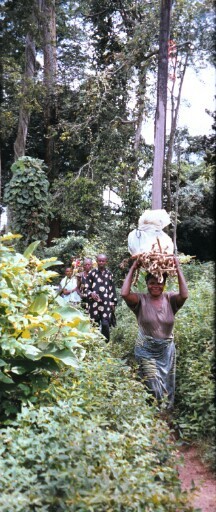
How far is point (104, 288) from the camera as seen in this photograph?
782 cm

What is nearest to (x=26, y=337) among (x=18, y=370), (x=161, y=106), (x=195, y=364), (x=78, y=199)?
(x=18, y=370)

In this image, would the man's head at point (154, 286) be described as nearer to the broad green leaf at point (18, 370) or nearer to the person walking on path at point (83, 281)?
the broad green leaf at point (18, 370)

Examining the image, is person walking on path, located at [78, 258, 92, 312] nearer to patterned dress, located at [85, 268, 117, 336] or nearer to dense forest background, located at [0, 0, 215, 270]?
patterned dress, located at [85, 268, 117, 336]

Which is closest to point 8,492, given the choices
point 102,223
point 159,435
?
point 159,435

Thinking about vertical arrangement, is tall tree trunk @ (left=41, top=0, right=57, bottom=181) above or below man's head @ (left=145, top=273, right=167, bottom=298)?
above

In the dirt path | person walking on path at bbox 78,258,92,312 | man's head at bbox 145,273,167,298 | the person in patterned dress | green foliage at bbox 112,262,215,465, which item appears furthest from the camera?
person walking on path at bbox 78,258,92,312

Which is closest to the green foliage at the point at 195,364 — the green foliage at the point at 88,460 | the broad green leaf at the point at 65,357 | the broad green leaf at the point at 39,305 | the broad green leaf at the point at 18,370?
the green foliage at the point at 88,460

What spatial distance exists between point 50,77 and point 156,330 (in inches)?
568

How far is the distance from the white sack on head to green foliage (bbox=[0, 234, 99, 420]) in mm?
1031

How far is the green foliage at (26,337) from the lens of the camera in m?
3.58

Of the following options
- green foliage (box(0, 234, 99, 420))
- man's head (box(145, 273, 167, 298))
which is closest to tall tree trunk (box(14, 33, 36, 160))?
man's head (box(145, 273, 167, 298))

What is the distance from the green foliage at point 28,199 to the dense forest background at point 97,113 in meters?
0.03

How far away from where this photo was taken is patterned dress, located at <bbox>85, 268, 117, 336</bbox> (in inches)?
308

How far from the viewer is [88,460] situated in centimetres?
276
